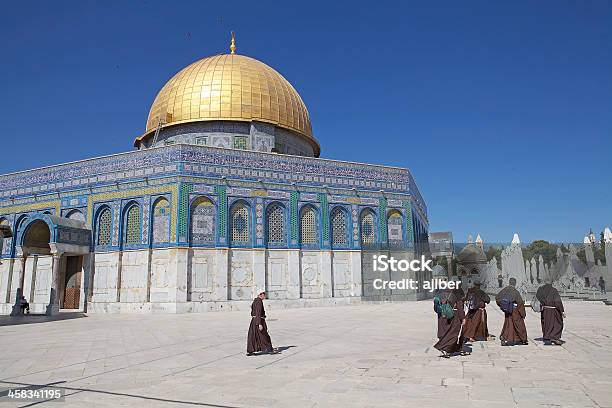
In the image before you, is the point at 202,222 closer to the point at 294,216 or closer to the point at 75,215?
the point at 294,216

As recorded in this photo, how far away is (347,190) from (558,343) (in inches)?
644

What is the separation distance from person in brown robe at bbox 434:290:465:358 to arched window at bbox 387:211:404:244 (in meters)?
17.0

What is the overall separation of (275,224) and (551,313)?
50.2 ft

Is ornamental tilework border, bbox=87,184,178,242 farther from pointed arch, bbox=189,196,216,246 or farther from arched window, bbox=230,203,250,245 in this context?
arched window, bbox=230,203,250,245

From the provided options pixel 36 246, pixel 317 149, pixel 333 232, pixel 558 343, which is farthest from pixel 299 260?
pixel 558 343

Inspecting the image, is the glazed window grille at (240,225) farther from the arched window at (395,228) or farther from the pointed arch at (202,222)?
the arched window at (395,228)

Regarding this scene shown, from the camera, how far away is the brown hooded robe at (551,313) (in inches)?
339

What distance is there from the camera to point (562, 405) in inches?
175

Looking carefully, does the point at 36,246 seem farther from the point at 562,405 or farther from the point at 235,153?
the point at 562,405

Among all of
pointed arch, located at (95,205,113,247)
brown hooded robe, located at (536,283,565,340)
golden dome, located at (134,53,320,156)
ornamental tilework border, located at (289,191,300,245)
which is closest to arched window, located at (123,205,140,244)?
pointed arch, located at (95,205,113,247)

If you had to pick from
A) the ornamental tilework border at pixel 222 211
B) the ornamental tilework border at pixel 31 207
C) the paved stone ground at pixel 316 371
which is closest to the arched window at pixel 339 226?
the ornamental tilework border at pixel 222 211

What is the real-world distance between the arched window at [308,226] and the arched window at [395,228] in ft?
13.6

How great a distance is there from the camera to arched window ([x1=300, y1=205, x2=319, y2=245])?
23.2m

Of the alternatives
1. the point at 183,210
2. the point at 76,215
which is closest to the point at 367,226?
the point at 183,210
